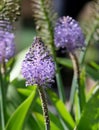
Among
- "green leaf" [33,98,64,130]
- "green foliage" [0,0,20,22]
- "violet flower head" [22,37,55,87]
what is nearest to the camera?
"violet flower head" [22,37,55,87]

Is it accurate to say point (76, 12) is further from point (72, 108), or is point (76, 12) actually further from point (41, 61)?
point (41, 61)

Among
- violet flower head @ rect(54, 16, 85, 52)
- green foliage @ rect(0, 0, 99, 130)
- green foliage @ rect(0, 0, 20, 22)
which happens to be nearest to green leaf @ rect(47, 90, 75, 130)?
green foliage @ rect(0, 0, 99, 130)

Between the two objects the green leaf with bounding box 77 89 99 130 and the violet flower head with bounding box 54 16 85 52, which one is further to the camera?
the violet flower head with bounding box 54 16 85 52

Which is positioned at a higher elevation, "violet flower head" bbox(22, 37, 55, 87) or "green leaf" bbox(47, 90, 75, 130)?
"violet flower head" bbox(22, 37, 55, 87)

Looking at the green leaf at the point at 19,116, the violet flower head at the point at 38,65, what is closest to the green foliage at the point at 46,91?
the green leaf at the point at 19,116

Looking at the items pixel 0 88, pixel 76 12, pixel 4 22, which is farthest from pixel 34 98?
pixel 76 12

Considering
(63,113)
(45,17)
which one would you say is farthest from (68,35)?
(63,113)

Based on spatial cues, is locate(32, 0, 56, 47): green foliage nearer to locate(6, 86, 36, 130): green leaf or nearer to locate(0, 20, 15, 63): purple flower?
locate(0, 20, 15, 63): purple flower

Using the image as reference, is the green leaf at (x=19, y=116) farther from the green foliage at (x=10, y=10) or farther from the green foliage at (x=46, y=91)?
the green foliage at (x=10, y=10)
